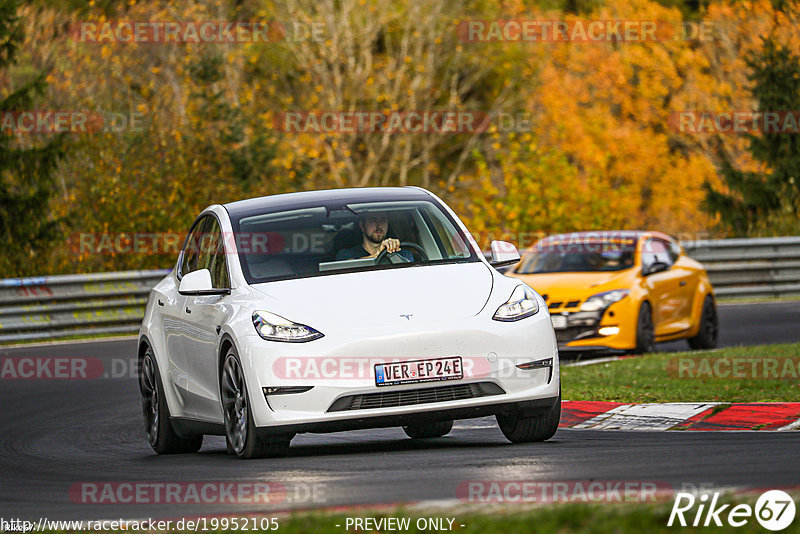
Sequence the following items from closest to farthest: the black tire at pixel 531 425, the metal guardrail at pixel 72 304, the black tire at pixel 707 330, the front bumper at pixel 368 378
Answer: the front bumper at pixel 368 378 < the black tire at pixel 531 425 < the black tire at pixel 707 330 < the metal guardrail at pixel 72 304

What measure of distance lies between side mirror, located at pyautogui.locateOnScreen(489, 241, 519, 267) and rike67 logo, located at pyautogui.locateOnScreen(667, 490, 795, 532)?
404 cm

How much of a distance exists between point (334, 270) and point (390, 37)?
38852mm

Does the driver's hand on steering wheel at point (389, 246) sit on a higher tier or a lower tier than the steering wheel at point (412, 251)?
higher

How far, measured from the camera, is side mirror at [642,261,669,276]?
18.4 m

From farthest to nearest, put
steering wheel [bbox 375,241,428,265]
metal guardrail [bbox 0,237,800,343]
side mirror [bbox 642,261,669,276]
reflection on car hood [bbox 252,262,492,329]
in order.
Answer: metal guardrail [bbox 0,237,800,343] < side mirror [bbox 642,261,669,276] < steering wheel [bbox 375,241,428,265] < reflection on car hood [bbox 252,262,492,329]

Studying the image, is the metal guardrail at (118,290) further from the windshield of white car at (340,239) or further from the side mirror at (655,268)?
the windshield of white car at (340,239)

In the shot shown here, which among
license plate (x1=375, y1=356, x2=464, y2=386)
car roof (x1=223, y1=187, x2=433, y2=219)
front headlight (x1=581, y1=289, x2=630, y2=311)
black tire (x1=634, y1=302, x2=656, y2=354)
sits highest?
car roof (x1=223, y1=187, x2=433, y2=219)

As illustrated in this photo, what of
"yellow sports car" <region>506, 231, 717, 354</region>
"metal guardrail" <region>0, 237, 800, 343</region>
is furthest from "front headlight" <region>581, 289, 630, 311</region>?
"metal guardrail" <region>0, 237, 800, 343</region>

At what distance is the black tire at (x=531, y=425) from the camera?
9.77 meters

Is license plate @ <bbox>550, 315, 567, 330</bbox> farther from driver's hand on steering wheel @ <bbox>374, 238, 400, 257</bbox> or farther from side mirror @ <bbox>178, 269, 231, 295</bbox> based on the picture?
side mirror @ <bbox>178, 269, 231, 295</bbox>

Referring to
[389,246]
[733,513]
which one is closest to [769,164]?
[389,246]

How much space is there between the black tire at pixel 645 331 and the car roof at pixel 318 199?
7233 mm

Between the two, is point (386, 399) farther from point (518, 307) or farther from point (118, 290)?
point (118, 290)

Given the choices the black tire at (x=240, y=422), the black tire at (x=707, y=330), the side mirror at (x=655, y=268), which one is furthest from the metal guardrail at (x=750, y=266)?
the black tire at (x=240, y=422)
